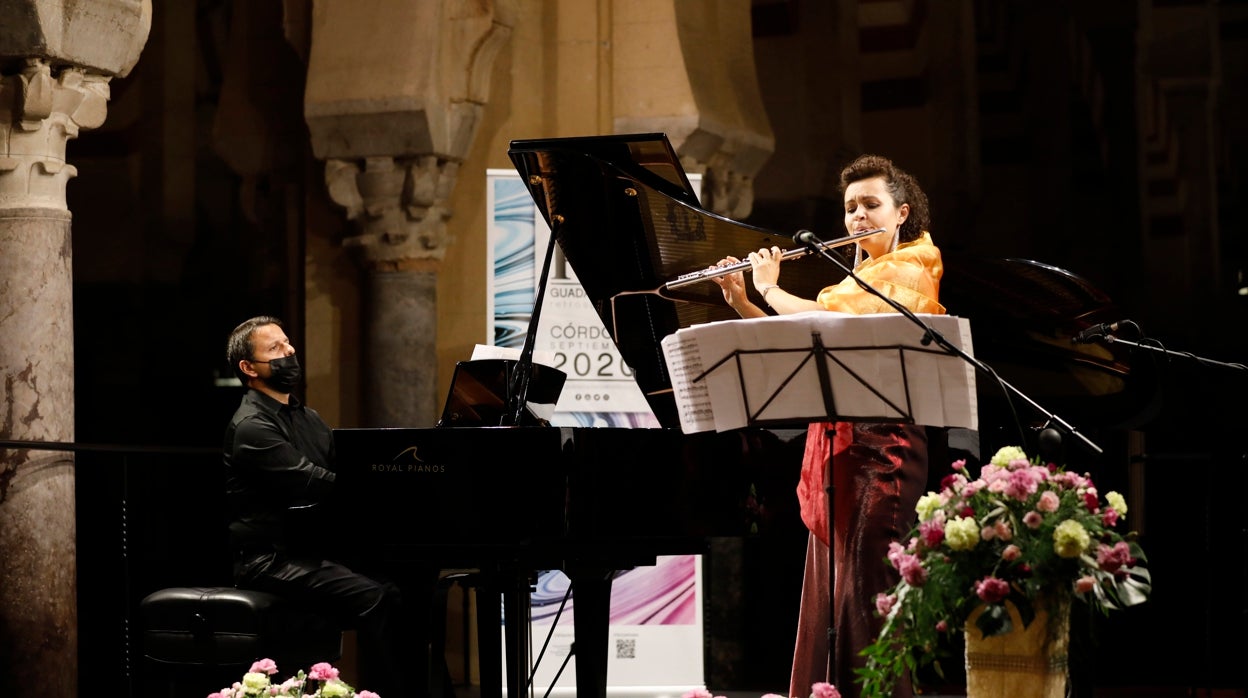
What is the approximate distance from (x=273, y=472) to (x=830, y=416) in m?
1.79

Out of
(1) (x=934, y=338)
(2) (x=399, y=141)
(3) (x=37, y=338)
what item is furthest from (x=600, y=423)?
(1) (x=934, y=338)

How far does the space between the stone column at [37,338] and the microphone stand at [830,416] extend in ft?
8.67

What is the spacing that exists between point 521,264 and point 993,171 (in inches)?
195

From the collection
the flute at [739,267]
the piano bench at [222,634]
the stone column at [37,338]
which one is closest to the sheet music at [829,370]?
the flute at [739,267]

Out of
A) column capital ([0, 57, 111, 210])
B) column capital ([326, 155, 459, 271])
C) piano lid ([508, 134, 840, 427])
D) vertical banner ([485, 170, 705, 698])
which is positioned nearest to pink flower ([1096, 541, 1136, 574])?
piano lid ([508, 134, 840, 427])

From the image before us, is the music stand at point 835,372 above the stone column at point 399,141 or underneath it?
underneath

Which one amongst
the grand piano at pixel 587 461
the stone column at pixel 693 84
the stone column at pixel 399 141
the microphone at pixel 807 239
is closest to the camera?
the microphone at pixel 807 239

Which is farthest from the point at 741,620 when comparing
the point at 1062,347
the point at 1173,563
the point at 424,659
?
the point at 424,659

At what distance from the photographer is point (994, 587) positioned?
2.96m

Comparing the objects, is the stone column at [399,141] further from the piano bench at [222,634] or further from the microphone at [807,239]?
the microphone at [807,239]

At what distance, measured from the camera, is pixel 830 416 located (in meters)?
3.61

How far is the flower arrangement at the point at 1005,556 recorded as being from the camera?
301 cm

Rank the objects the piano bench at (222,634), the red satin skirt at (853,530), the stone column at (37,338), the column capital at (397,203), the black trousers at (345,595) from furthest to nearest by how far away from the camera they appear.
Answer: the column capital at (397,203), the stone column at (37,338), the black trousers at (345,595), the piano bench at (222,634), the red satin skirt at (853,530)

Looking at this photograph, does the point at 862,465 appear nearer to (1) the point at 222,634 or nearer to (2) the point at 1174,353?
(2) the point at 1174,353
